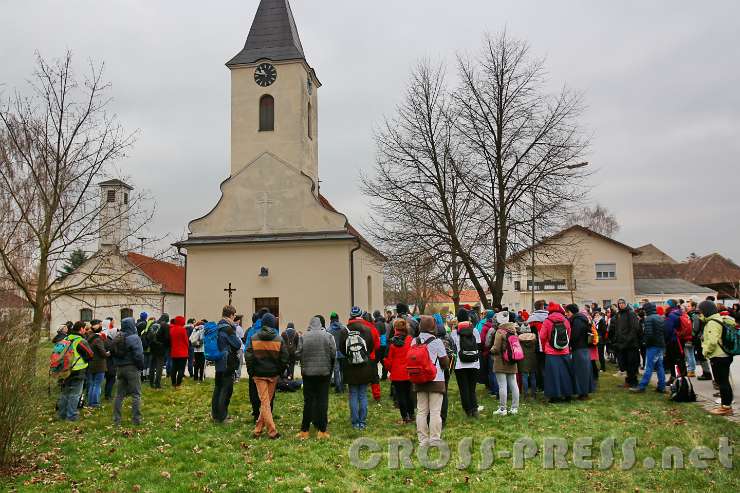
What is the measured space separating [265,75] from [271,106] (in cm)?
149

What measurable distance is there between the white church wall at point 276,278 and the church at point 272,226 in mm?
42

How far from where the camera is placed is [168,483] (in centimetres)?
698

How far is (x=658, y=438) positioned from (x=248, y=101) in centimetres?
2421

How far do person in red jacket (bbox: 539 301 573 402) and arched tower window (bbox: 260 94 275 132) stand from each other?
19959 mm

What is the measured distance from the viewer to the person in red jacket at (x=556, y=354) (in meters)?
11.1

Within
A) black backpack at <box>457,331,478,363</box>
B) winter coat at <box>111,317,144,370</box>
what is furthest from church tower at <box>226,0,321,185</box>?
black backpack at <box>457,331,478,363</box>

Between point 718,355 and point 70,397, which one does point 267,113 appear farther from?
point 718,355

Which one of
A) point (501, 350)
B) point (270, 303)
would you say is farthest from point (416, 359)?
point (270, 303)

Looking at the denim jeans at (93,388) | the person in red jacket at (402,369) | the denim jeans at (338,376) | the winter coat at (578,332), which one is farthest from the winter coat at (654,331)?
the denim jeans at (93,388)

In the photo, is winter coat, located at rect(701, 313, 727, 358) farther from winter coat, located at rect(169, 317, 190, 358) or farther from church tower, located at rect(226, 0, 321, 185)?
church tower, located at rect(226, 0, 321, 185)

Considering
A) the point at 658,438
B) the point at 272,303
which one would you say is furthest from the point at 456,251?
the point at 658,438

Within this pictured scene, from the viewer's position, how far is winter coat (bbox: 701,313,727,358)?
30.9 feet

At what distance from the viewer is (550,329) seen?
11.2 metres

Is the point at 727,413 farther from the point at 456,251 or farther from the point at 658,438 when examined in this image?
the point at 456,251
